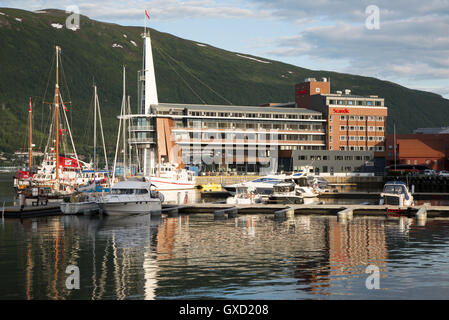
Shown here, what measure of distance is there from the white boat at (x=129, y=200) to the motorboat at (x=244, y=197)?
15318 mm

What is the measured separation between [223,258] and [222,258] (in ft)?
0.23

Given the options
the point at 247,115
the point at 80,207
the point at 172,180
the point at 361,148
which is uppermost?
the point at 247,115

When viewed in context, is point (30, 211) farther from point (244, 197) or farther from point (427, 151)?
point (427, 151)

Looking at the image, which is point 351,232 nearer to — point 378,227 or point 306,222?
point 378,227

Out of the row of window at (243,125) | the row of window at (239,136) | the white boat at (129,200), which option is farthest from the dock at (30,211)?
the row of window at (243,125)

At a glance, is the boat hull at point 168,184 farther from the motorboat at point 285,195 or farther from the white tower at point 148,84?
A: the white tower at point 148,84

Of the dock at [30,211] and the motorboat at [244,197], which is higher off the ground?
the motorboat at [244,197]

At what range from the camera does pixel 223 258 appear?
4297 centimetres

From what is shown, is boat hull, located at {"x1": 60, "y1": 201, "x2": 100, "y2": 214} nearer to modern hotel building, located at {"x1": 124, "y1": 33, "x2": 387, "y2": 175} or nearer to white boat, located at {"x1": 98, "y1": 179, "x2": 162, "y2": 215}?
white boat, located at {"x1": 98, "y1": 179, "x2": 162, "y2": 215}

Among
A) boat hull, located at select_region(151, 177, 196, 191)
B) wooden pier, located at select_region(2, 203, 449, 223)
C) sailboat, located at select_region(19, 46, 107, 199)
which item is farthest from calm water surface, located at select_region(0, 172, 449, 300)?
boat hull, located at select_region(151, 177, 196, 191)

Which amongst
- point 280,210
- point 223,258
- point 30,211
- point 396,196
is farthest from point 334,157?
point 223,258

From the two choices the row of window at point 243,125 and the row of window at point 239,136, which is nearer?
the row of window at point 239,136

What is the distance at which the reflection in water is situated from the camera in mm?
33312

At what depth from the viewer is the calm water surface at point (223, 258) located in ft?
109
